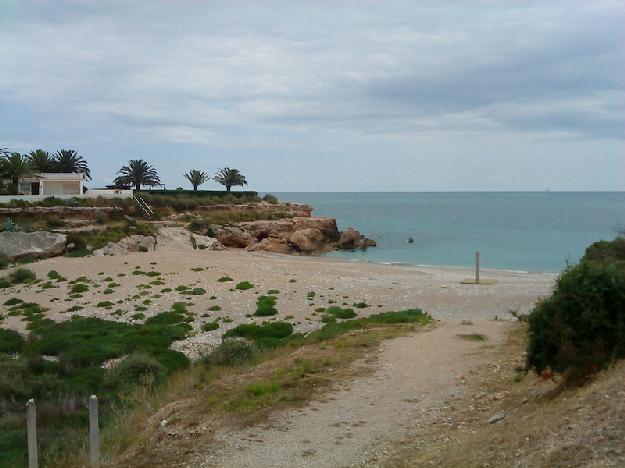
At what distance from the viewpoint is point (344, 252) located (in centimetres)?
6012

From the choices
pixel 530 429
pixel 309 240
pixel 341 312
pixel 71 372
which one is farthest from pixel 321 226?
pixel 530 429

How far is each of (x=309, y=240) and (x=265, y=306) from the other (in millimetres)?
39449

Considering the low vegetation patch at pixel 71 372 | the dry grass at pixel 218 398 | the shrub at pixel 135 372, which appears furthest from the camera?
the shrub at pixel 135 372

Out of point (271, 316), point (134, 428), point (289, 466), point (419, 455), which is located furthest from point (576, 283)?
point (271, 316)

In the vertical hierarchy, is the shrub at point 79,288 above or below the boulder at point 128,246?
below

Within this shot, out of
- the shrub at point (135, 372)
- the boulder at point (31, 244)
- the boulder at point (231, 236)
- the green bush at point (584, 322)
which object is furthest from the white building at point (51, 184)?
the green bush at point (584, 322)

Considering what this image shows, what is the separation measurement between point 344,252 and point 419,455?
52.8 m

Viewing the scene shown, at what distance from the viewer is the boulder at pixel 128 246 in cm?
3731

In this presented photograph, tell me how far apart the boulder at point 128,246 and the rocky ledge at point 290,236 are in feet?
37.6

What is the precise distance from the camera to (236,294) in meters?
23.7

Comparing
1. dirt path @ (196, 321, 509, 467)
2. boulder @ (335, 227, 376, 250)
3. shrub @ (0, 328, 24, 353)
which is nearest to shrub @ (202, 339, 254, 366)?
dirt path @ (196, 321, 509, 467)

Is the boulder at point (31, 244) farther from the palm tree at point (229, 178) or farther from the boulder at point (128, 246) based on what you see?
the palm tree at point (229, 178)

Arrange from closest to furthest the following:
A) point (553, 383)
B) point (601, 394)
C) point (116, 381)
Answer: point (601, 394) < point (553, 383) < point (116, 381)

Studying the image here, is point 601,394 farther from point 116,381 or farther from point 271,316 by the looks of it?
point 271,316
